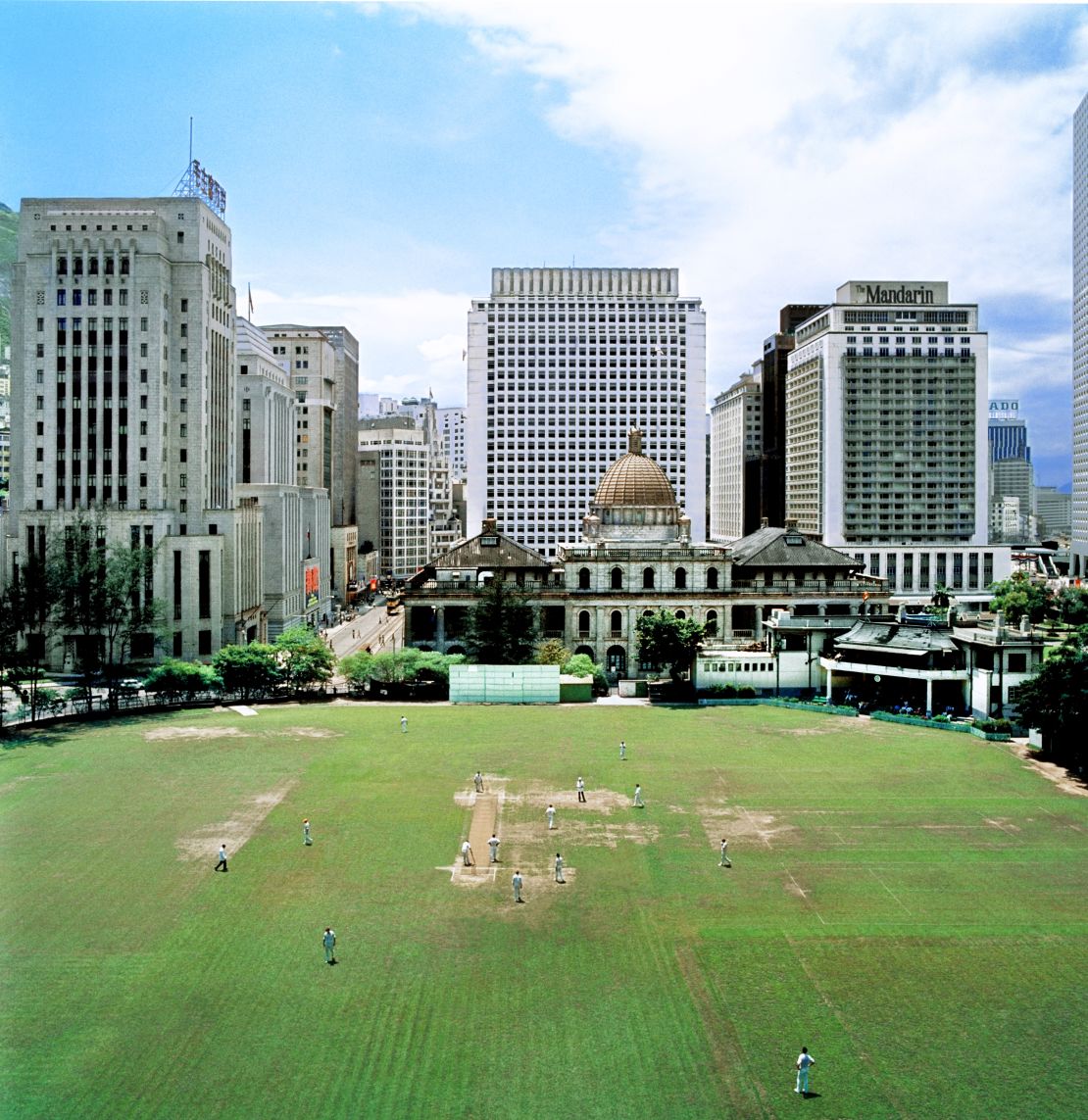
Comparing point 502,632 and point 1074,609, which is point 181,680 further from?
point 1074,609

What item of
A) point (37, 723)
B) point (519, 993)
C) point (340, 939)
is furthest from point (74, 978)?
point (37, 723)

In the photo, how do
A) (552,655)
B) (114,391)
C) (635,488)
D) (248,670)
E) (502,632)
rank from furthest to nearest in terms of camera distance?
(635,488)
(114,391)
(552,655)
(502,632)
(248,670)

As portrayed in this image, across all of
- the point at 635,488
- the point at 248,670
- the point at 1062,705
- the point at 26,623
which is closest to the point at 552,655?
the point at 635,488

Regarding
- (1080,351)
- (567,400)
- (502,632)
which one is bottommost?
(502,632)

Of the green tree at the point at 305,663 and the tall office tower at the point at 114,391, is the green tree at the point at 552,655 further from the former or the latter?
the tall office tower at the point at 114,391

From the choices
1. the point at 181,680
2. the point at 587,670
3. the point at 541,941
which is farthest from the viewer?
the point at 587,670

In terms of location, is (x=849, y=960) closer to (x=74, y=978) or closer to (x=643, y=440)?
(x=74, y=978)

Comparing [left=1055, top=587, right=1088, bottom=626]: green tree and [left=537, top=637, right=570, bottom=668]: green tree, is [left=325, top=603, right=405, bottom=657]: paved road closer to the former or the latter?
[left=537, top=637, right=570, bottom=668]: green tree
